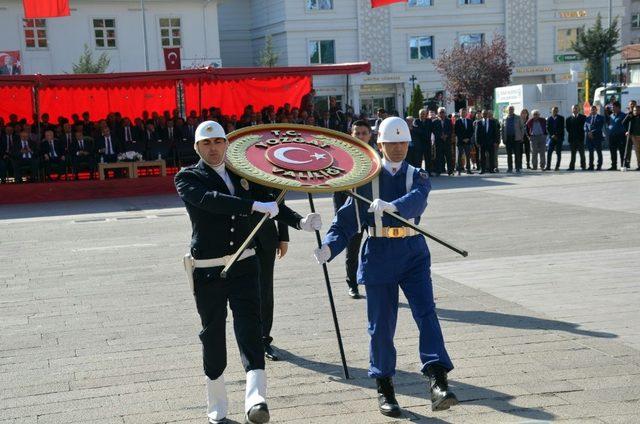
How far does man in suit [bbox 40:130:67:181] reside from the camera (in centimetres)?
2183

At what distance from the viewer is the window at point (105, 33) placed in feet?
144

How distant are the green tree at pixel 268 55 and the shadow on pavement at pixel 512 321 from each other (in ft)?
135

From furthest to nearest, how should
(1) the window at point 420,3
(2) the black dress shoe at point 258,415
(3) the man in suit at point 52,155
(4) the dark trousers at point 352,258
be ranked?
1. (1) the window at point 420,3
2. (3) the man in suit at point 52,155
3. (4) the dark trousers at point 352,258
4. (2) the black dress shoe at point 258,415

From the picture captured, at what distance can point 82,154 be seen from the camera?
22.1 m

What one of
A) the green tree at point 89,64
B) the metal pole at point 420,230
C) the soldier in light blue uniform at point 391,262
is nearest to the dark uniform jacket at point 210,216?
the soldier in light blue uniform at point 391,262

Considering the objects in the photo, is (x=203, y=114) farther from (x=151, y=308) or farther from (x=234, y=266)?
(x=234, y=266)

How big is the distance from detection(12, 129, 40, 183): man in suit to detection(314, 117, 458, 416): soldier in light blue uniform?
58.4 feet

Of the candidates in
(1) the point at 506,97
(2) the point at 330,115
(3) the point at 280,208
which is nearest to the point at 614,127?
(2) the point at 330,115

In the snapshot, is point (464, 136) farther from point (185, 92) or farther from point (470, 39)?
point (470, 39)

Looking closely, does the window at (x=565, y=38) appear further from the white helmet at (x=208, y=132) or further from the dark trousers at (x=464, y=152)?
the white helmet at (x=208, y=132)

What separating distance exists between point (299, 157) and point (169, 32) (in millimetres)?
40728

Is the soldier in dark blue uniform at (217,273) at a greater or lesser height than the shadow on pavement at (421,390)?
greater

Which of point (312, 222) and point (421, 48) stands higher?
point (421, 48)

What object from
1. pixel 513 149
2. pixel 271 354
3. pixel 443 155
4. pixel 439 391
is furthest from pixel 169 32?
pixel 439 391
